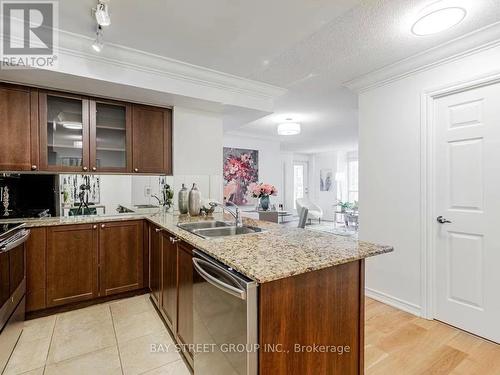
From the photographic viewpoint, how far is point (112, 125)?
2900 mm

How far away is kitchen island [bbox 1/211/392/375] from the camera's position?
44.0 inches

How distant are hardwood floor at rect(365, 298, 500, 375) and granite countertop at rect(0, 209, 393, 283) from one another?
37.5 inches

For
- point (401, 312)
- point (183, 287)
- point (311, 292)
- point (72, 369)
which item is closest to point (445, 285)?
point (401, 312)

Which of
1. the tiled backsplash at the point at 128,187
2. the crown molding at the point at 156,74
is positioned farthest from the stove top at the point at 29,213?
the crown molding at the point at 156,74

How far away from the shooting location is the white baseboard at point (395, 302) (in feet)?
8.14

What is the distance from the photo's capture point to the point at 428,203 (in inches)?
95.3

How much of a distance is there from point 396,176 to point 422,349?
1.51 m

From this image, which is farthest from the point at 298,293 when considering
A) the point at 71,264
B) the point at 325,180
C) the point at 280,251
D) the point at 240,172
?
the point at 325,180

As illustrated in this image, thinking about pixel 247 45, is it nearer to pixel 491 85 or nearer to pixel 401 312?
pixel 491 85

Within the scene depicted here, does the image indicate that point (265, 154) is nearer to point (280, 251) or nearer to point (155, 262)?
point (155, 262)

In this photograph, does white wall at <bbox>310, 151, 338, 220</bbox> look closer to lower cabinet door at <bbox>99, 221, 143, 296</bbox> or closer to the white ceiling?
the white ceiling

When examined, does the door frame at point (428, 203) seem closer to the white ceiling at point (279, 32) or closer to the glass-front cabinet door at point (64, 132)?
the white ceiling at point (279, 32)

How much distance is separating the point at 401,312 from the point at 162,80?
129 inches

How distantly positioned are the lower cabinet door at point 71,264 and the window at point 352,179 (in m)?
7.71
